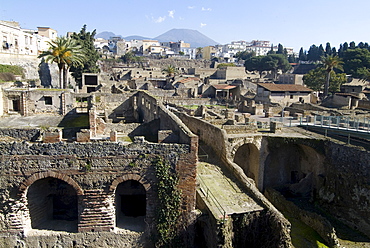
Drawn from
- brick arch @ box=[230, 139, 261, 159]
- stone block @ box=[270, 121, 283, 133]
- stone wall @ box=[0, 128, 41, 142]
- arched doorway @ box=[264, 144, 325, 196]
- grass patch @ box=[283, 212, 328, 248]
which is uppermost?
stone wall @ box=[0, 128, 41, 142]

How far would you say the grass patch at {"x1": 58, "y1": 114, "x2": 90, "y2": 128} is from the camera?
2492 cm

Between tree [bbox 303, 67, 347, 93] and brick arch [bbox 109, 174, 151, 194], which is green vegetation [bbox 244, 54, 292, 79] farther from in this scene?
brick arch [bbox 109, 174, 151, 194]

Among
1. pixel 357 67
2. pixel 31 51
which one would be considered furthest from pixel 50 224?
pixel 357 67

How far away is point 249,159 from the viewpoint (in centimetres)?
2422

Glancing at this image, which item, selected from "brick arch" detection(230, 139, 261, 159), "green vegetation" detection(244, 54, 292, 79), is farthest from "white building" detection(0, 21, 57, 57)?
"green vegetation" detection(244, 54, 292, 79)

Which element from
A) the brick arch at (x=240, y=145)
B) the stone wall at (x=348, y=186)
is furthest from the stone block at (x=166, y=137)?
the stone wall at (x=348, y=186)

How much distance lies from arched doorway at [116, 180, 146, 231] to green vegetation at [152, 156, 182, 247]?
3.06ft

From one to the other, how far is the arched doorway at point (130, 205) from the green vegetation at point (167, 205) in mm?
934

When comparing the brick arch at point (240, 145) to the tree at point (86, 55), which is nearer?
the brick arch at point (240, 145)

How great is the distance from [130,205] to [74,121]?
14025mm

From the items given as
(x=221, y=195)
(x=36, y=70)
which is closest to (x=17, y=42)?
(x=36, y=70)

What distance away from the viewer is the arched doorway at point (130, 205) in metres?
13.3

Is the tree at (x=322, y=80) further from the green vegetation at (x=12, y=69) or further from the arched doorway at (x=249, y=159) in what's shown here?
the green vegetation at (x=12, y=69)

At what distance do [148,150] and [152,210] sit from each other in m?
2.43
